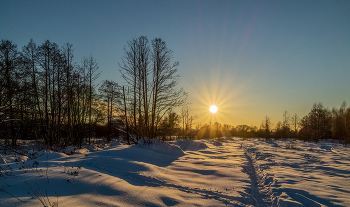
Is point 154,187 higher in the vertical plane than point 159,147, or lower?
lower

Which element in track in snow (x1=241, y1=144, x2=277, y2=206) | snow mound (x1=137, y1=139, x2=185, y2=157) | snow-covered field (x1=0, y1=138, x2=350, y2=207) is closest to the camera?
snow-covered field (x1=0, y1=138, x2=350, y2=207)

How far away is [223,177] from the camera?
6176 mm

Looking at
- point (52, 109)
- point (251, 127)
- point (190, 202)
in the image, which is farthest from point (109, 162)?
point (251, 127)

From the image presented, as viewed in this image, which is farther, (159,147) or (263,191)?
(159,147)

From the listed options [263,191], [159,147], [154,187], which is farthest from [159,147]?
[263,191]

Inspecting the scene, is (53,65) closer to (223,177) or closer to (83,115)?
(83,115)

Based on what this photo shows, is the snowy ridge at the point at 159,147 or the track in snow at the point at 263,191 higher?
the snowy ridge at the point at 159,147

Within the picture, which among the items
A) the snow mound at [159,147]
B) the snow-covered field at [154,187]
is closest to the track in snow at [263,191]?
the snow-covered field at [154,187]

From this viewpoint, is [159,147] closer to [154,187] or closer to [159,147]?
[159,147]

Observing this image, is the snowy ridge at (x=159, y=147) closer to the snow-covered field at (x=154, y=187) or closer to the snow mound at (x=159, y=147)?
the snow mound at (x=159, y=147)

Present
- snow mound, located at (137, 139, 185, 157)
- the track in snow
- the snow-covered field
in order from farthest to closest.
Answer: snow mound, located at (137, 139, 185, 157) < the track in snow < the snow-covered field

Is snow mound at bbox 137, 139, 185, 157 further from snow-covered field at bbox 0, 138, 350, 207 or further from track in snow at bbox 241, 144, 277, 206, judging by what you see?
track in snow at bbox 241, 144, 277, 206

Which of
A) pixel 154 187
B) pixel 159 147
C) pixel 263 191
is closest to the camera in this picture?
pixel 154 187

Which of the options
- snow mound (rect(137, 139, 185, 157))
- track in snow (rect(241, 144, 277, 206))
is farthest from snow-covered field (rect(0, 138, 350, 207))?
snow mound (rect(137, 139, 185, 157))
